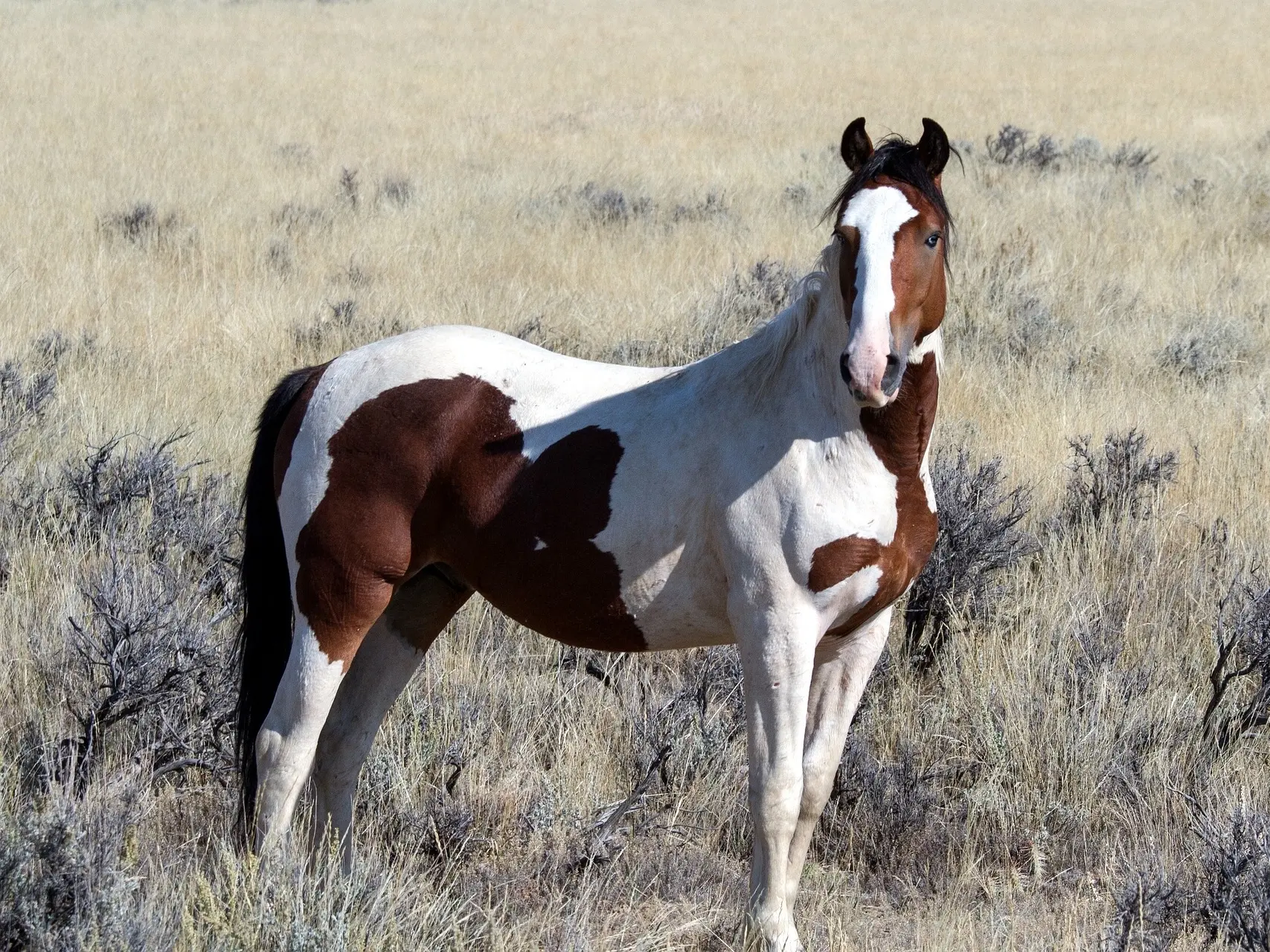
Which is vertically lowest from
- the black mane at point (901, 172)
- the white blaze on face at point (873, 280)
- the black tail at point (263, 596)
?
the black tail at point (263, 596)

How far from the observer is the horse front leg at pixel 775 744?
9.30 feet

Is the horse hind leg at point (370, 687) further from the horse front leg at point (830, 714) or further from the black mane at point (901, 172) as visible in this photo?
the black mane at point (901, 172)

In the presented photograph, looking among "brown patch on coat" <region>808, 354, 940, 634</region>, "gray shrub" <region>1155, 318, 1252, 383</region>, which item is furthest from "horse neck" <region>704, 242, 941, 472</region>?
"gray shrub" <region>1155, 318, 1252, 383</region>

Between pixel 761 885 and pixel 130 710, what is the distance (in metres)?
1.90

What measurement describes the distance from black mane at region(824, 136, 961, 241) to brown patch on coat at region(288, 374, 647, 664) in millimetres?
823

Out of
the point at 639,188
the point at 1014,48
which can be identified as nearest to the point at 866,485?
the point at 639,188

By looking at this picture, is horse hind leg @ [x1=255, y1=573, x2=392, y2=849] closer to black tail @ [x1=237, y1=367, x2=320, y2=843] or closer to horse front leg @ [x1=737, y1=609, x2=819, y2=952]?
black tail @ [x1=237, y1=367, x2=320, y2=843]

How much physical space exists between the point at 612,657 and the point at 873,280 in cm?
214

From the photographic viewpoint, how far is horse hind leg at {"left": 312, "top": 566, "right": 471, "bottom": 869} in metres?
3.43

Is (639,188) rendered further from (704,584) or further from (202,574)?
(704,584)

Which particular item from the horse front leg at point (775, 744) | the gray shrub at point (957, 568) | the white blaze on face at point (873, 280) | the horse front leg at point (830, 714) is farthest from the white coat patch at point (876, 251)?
the gray shrub at point (957, 568)

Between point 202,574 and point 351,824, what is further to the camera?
point 202,574

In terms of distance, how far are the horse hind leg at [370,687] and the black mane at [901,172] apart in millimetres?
1477

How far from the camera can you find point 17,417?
6016 millimetres
